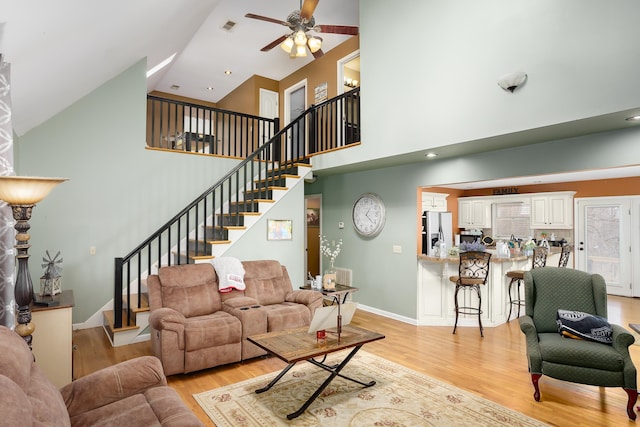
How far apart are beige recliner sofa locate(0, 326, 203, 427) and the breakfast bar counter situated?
4080 mm

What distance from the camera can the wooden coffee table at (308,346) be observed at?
2.74m

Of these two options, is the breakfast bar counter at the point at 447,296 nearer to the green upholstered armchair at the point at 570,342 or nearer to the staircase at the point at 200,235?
the green upholstered armchair at the point at 570,342

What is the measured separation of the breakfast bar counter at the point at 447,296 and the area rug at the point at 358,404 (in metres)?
1.95

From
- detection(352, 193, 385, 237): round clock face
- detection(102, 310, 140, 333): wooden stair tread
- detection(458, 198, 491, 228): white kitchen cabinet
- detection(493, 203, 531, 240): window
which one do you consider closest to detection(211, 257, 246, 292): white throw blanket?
detection(102, 310, 140, 333): wooden stair tread

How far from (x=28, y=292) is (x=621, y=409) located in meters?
4.68

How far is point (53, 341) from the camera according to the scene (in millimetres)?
2980

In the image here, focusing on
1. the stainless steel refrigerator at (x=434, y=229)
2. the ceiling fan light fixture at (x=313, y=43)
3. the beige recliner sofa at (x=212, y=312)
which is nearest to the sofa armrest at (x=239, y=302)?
the beige recliner sofa at (x=212, y=312)

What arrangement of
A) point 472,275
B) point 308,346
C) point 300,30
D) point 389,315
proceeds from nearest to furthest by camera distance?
point 308,346 → point 300,30 → point 472,275 → point 389,315

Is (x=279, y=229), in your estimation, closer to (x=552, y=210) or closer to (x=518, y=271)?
(x=518, y=271)

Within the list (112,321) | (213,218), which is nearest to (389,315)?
(213,218)

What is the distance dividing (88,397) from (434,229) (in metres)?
6.67

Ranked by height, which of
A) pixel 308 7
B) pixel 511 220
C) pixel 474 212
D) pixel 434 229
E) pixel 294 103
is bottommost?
pixel 434 229

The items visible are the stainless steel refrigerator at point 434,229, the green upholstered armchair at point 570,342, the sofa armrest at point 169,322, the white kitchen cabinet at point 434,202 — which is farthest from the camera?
the white kitchen cabinet at point 434,202

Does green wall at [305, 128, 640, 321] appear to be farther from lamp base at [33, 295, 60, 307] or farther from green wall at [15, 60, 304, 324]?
lamp base at [33, 295, 60, 307]
